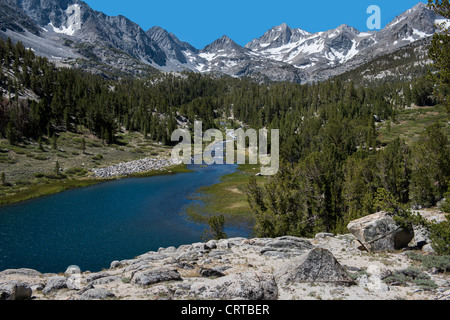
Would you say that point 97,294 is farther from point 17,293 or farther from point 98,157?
point 98,157

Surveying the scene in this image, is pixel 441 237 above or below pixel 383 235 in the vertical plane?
above

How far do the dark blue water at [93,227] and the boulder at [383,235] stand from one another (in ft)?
79.6

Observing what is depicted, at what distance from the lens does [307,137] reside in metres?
109

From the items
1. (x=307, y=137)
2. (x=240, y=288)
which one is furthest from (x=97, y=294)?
(x=307, y=137)

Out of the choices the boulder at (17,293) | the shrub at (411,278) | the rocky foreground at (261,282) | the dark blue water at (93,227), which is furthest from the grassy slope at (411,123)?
the boulder at (17,293)

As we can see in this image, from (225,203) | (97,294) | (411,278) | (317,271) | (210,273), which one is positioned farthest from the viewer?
(225,203)

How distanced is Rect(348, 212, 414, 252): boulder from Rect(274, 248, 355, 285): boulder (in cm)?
706

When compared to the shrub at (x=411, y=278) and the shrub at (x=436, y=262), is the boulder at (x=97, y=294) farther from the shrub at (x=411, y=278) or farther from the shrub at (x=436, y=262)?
the shrub at (x=436, y=262)

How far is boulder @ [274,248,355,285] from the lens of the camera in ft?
46.2

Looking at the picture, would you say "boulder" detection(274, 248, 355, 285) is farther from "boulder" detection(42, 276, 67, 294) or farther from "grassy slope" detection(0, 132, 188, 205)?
"grassy slope" detection(0, 132, 188, 205)

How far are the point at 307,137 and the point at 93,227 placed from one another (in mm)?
85214

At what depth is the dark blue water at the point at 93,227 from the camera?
35.1 m
